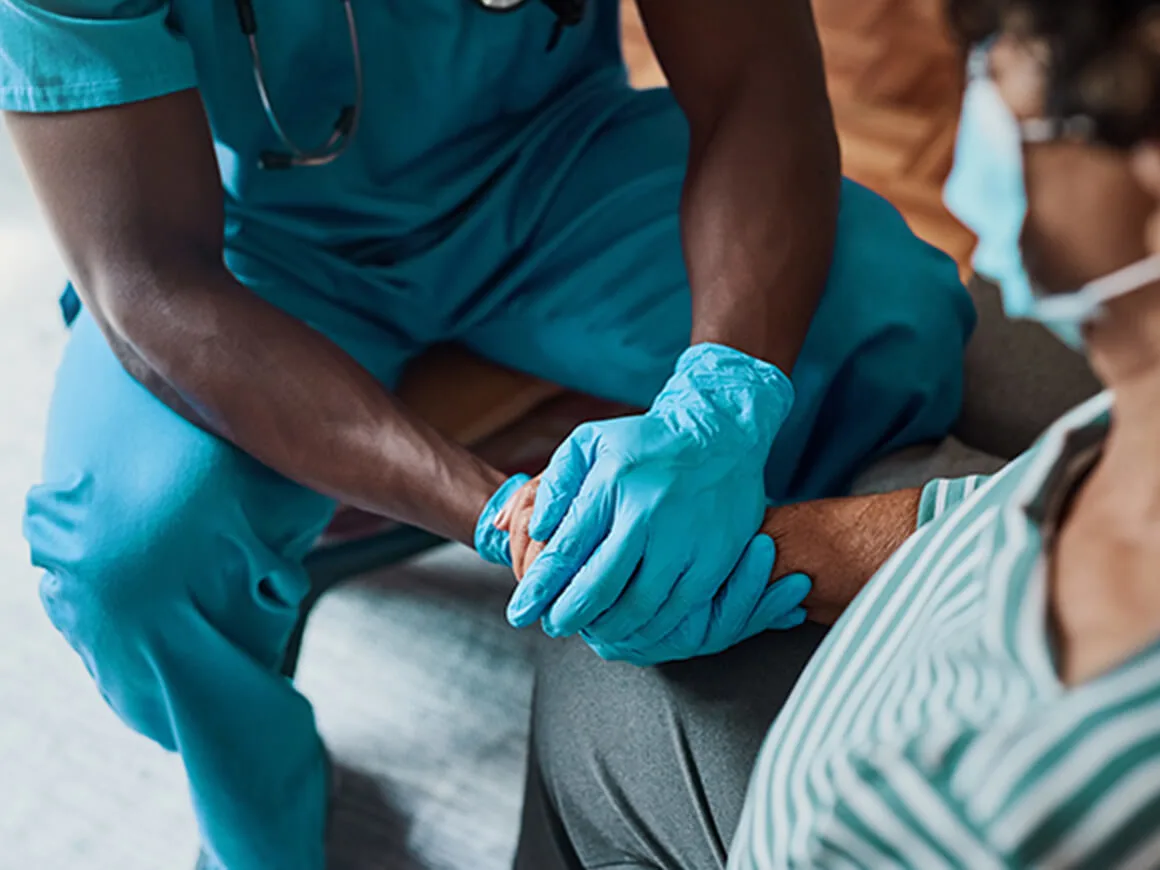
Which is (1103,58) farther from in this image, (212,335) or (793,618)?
(212,335)

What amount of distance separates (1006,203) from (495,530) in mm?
490

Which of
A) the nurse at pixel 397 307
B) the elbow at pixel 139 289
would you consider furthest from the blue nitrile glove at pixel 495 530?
the elbow at pixel 139 289

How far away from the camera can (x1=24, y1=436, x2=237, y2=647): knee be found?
0.84 m

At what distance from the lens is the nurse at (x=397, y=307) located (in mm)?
770

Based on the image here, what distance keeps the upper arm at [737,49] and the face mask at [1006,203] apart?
1.86ft

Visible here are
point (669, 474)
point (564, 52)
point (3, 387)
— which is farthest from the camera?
point (3, 387)

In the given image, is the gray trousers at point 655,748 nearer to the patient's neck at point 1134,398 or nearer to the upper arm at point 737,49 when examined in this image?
the patient's neck at point 1134,398

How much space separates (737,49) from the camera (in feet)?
3.11

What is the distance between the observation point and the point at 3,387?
149 centimetres

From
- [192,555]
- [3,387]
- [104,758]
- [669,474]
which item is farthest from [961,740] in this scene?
[3,387]

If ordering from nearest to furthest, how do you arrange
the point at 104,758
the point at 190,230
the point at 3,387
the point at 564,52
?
the point at 190,230 → the point at 564,52 → the point at 104,758 → the point at 3,387

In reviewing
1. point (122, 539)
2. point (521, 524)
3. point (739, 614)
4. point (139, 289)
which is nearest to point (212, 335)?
point (139, 289)

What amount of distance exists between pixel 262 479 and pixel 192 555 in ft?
0.28

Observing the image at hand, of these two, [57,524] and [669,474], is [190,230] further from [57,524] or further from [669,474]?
[669,474]
